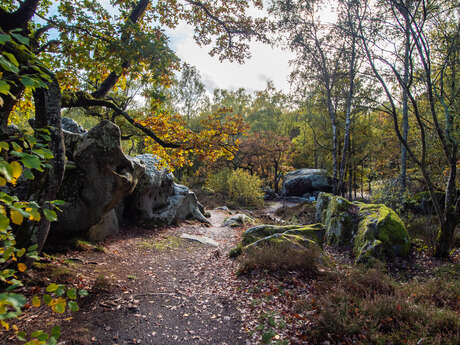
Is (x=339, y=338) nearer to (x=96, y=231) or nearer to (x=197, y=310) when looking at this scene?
(x=197, y=310)

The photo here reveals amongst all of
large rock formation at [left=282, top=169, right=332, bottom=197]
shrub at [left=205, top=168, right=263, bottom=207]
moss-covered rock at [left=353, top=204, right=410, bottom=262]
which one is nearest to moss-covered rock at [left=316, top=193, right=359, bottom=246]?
moss-covered rock at [left=353, top=204, right=410, bottom=262]

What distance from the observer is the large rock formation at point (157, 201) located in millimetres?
10062

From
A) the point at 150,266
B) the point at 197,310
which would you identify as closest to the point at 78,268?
the point at 150,266

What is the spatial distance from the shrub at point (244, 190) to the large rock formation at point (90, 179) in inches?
578

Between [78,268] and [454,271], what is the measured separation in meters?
8.66

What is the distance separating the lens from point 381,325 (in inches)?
132

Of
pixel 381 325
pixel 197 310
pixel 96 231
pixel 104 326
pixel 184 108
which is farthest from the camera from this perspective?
pixel 184 108

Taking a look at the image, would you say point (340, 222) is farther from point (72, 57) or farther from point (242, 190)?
point (242, 190)

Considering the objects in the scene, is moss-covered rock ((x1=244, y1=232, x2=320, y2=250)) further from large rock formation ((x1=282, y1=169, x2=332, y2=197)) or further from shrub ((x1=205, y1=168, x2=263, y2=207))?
large rock formation ((x1=282, y1=169, x2=332, y2=197))

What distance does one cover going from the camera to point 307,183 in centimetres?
2445

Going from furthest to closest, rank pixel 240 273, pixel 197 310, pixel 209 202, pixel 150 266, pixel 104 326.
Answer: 1. pixel 209 202
2. pixel 150 266
3. pixel 240 273
4. pixel 197 310
5. pixel 104 326

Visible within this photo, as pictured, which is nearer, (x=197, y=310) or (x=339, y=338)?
(x=339, y=338)

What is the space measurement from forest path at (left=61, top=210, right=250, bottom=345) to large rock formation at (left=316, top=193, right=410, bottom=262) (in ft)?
12.8

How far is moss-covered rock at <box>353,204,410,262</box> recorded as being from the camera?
679 cm
